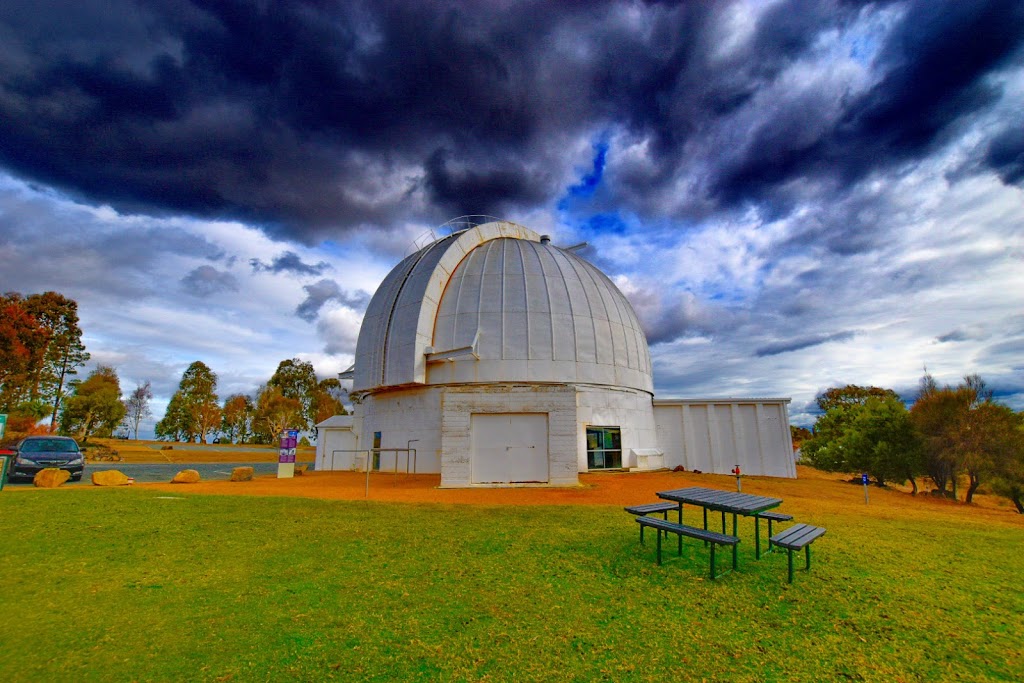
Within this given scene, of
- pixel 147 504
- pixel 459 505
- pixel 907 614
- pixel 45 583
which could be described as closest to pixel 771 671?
pixel 907 614

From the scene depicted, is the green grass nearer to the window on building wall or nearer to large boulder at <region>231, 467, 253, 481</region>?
large boulder at <region>231, 467, 253, 481</region>

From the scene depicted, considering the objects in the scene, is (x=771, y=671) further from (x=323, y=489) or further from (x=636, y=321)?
(x=636, y=321)

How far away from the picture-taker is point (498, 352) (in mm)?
22297

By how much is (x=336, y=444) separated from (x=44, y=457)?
13430mm

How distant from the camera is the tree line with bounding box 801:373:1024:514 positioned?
18891mm

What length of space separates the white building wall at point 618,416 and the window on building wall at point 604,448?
25 cm

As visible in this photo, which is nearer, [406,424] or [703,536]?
[703,536]

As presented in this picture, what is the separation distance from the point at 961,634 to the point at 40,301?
216 ft

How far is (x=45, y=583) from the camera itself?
5.57 m

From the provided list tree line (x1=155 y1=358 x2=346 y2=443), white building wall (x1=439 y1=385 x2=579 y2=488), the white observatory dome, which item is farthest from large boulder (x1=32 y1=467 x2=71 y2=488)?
tree line (x1=155 y1=358 x2=346 y2=443)

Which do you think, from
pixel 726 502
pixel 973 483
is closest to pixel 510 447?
pixel 726 502

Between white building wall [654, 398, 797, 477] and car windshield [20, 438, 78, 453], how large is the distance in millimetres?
28093

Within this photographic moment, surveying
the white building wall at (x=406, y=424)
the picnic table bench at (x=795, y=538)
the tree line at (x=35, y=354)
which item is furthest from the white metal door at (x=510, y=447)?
the tree line at (x=35, y=354)

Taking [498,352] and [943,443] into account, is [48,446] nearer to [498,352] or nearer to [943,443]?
[498,352]
